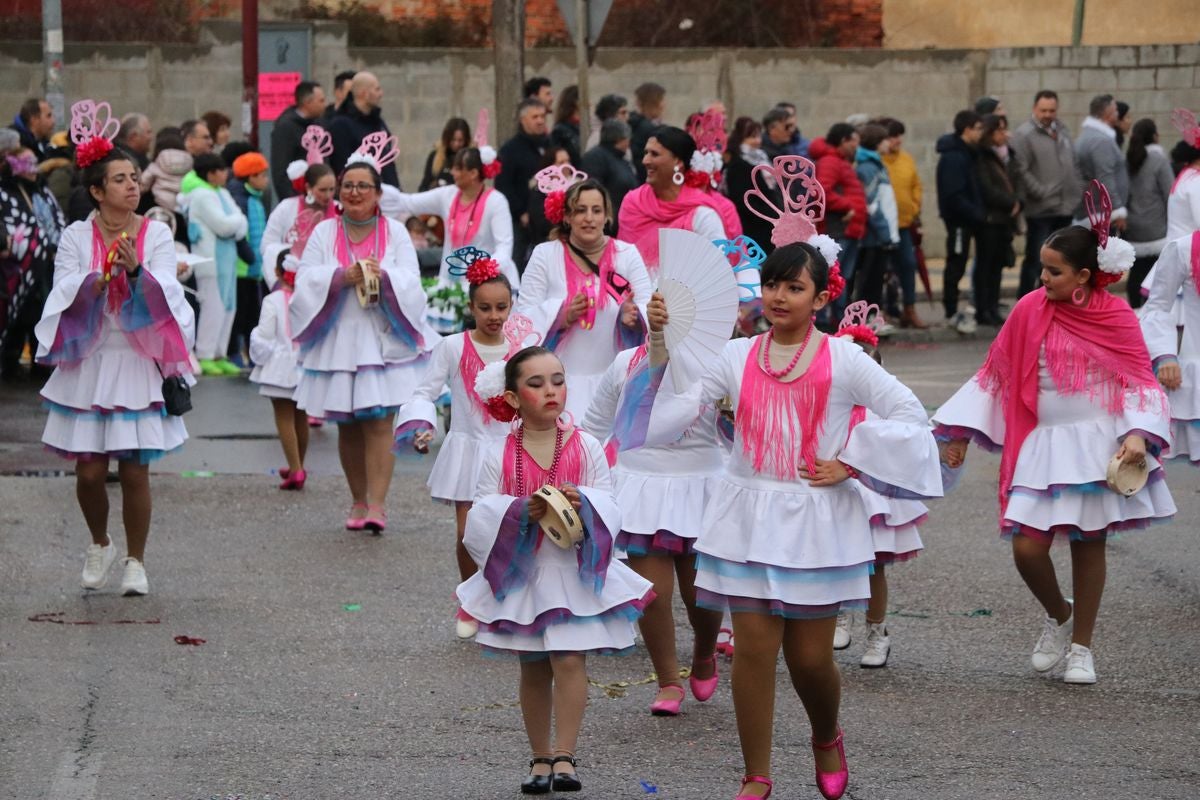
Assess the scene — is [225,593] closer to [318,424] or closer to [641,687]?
[641,687]

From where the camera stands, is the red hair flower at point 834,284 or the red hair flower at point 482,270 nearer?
the red hair flower at point 834,284

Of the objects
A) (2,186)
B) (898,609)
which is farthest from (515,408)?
(2,186)

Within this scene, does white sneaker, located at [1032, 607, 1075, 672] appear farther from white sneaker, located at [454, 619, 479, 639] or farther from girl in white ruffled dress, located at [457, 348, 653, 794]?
white sneaker, located at [454, 619, 479, 639]

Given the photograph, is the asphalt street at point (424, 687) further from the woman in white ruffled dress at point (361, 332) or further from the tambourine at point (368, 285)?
the tambourine at point (368, 285)

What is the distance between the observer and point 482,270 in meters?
7.81

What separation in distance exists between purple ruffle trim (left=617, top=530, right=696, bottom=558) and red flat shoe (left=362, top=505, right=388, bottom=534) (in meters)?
3.24

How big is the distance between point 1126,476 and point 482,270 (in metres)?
2.61

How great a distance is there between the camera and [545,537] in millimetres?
5926

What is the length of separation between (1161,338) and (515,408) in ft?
11.2

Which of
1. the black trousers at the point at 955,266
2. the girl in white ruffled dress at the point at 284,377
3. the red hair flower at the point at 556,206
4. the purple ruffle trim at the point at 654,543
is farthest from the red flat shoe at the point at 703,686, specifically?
the black trousers at the point at 955,266

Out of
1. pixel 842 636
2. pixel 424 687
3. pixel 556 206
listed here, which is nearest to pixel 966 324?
pixel 556 206

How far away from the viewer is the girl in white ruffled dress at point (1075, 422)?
23.4 ft

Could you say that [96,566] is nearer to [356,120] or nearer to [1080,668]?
[1080,668]

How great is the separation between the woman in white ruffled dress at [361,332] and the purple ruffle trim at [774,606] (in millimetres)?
4305
